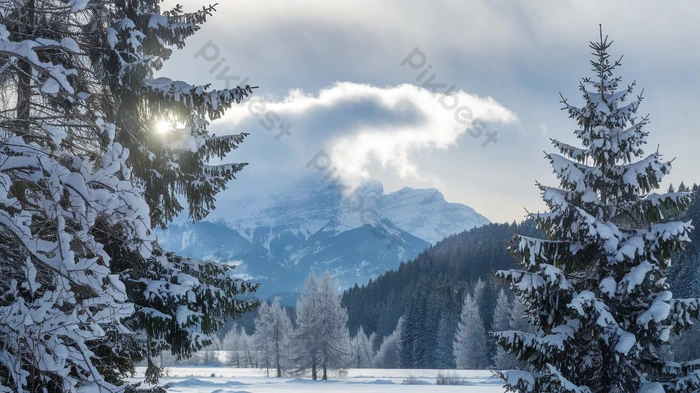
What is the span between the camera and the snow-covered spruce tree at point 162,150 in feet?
22.7

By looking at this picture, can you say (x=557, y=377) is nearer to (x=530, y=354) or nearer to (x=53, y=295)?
(x=530, y=354)

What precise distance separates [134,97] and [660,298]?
351 inches

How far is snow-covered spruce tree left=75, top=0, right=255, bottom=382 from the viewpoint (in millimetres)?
6906

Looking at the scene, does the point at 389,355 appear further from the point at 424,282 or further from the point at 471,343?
the point at 471,343

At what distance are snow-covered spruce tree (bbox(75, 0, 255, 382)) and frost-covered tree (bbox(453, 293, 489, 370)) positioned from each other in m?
57.9

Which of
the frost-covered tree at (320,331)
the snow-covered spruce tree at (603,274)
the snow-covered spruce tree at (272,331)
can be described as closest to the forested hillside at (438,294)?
the frost-covered tree at (320,331)

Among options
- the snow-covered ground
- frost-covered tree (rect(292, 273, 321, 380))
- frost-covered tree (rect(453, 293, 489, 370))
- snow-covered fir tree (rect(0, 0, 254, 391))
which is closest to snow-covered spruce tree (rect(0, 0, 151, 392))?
snow-covered fir tree (rect(0, 0, 254, 391))

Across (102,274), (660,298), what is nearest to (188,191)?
(102,274)

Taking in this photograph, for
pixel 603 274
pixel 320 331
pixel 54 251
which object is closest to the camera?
pixel 54 251

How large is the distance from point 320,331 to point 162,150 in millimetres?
41568

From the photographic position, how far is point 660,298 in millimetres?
8766

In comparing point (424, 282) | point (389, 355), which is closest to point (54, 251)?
point (389, 355)

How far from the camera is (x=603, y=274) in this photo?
9.51 meters

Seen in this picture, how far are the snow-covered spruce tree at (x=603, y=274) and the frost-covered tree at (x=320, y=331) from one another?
127ft
